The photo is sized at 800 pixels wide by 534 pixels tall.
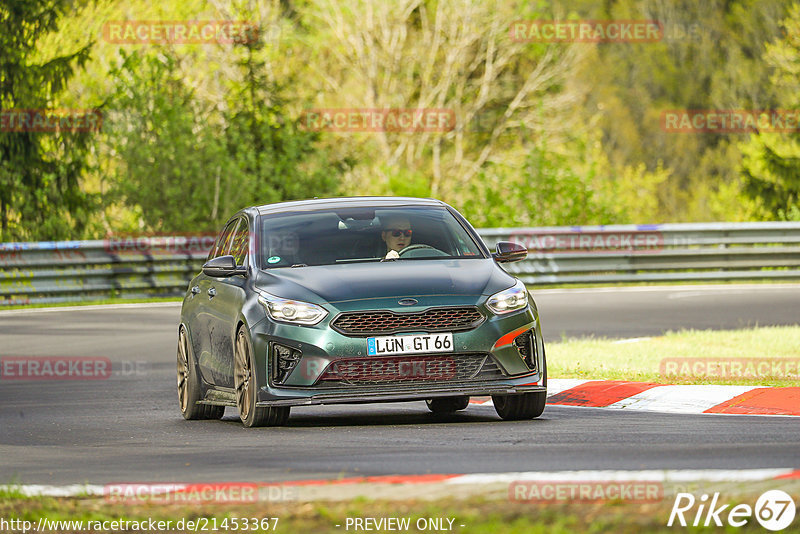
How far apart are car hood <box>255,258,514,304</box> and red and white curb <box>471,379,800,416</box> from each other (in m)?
1.64

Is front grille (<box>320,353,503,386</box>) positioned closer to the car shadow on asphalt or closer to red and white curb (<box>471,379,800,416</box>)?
the car shadow on asphalt

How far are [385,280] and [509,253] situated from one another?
1235 mm

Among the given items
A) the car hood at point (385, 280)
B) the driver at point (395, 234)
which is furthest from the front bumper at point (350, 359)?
the driver at point (395, 234)

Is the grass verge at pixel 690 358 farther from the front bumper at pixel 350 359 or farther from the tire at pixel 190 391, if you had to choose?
the tire at pixel 190 391

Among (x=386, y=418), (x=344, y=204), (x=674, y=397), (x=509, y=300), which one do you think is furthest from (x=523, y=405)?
(x=344, y=204)

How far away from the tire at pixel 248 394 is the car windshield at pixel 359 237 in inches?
27.2

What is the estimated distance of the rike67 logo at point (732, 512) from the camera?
18.5ft

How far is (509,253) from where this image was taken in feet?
36.6

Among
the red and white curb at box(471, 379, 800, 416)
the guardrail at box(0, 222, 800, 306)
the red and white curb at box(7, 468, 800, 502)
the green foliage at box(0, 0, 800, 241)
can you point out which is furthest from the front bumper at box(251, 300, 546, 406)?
the green foliage at box(0, 0, 800, 241)

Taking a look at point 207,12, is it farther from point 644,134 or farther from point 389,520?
point 389,520

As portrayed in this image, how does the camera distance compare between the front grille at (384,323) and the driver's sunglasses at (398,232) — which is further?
the driver's sunglasses at (398,232)

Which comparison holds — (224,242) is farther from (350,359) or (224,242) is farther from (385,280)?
(350,359)

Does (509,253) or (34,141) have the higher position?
(509,253)

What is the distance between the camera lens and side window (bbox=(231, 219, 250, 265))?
11539 millimetres
